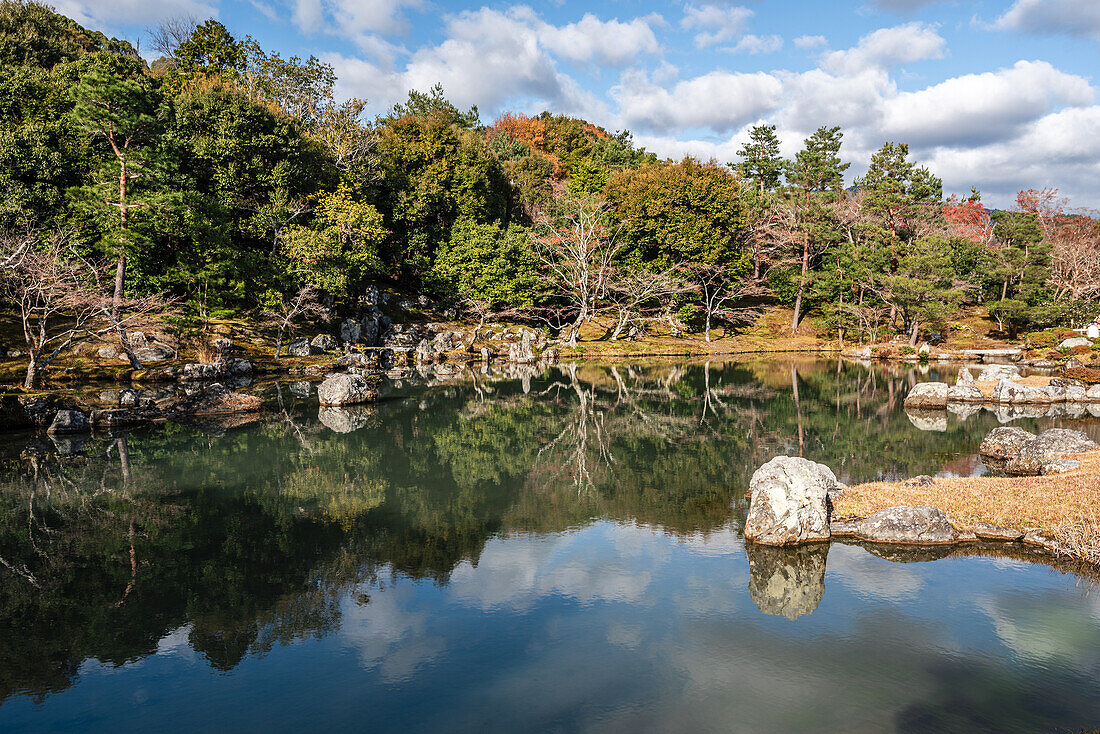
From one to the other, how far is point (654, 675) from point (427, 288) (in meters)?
52.6

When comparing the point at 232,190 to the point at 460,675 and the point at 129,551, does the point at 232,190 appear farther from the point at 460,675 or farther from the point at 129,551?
the point at 460,675

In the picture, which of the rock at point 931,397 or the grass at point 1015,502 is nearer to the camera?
the grass at point 1015,502

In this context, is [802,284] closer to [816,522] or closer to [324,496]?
[816,522]

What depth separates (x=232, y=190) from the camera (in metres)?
43.7

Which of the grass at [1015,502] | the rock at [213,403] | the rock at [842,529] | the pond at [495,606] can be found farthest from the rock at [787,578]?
the rock at [213,403]

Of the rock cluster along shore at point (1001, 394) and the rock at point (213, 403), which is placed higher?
the rock at point (213, 403)

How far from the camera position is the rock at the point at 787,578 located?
10.3 meters

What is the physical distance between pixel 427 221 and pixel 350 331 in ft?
56.4

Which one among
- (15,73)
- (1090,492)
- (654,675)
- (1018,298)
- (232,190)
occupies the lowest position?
(654,675)

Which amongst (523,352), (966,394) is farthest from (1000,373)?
(523,352)

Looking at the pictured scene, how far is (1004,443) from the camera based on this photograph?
19.1 metres

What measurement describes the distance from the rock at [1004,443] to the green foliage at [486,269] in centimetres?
4016

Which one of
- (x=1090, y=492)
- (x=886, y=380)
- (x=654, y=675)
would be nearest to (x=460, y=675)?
(x=654, y=675)

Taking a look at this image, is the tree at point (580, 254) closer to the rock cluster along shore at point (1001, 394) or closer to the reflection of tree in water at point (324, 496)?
the reflection of tree in water at point (324, 496)
